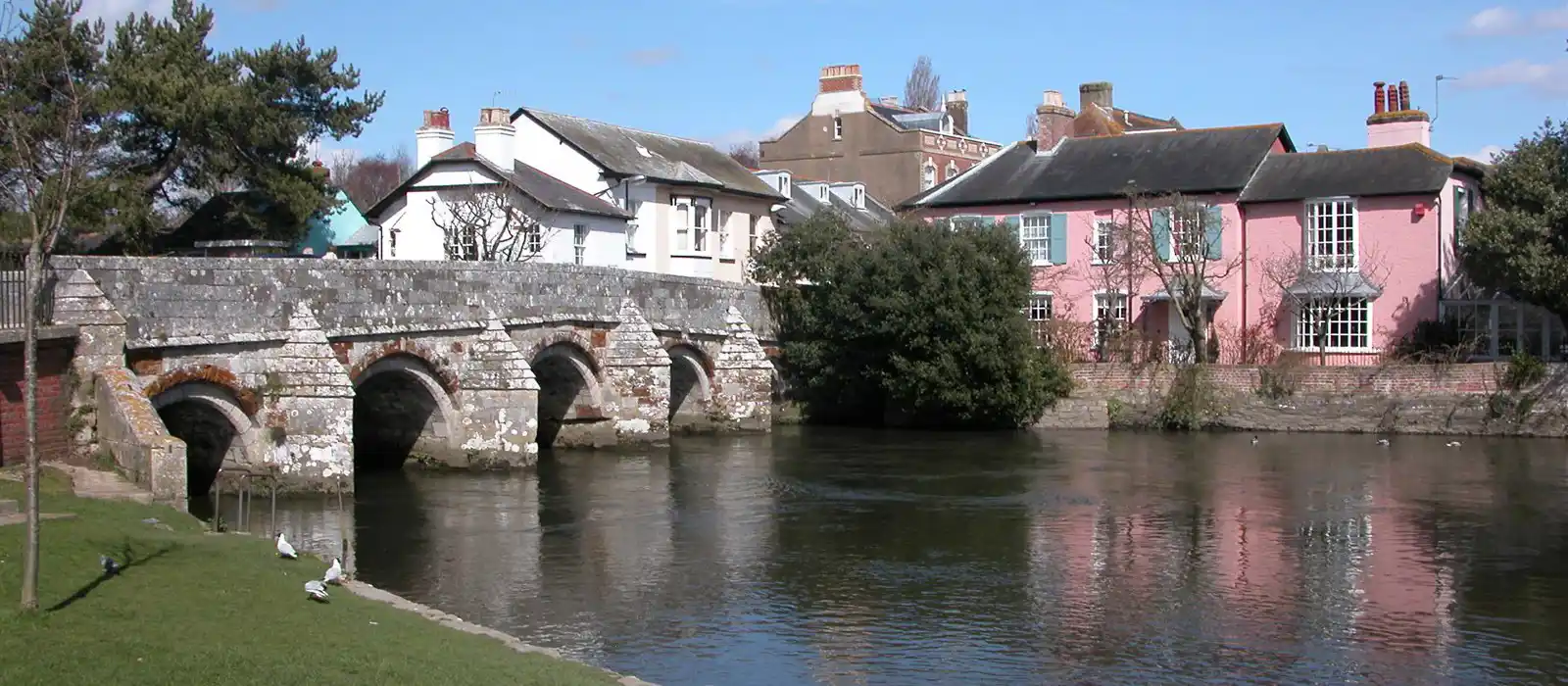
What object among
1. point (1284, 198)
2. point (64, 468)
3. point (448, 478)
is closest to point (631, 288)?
point (448, 478)

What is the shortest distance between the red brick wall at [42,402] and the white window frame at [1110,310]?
2999cm

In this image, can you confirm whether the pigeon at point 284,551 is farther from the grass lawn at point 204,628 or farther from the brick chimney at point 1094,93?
the brick chimney at point 1094,93

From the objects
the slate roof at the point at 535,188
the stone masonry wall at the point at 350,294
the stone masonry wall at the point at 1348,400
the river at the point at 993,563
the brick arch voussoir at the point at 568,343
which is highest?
the slate roof at the point at 535,188

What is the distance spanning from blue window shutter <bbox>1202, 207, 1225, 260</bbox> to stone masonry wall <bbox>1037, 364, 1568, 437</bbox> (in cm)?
485

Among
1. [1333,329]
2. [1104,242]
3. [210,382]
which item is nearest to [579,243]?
[1104,242]

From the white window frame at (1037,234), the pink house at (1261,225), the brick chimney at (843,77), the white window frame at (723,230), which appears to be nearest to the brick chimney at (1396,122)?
the pink house at (1261,225)

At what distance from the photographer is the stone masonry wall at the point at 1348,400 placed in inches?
1437

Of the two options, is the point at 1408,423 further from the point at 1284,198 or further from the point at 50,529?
the point at 50,529

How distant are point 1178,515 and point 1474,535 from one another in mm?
4335

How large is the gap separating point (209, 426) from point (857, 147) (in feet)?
153

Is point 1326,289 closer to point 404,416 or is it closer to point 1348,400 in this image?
point 1348,400

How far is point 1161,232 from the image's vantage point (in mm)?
43344

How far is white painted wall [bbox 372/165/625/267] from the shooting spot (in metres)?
40.9

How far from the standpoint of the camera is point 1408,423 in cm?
3756
